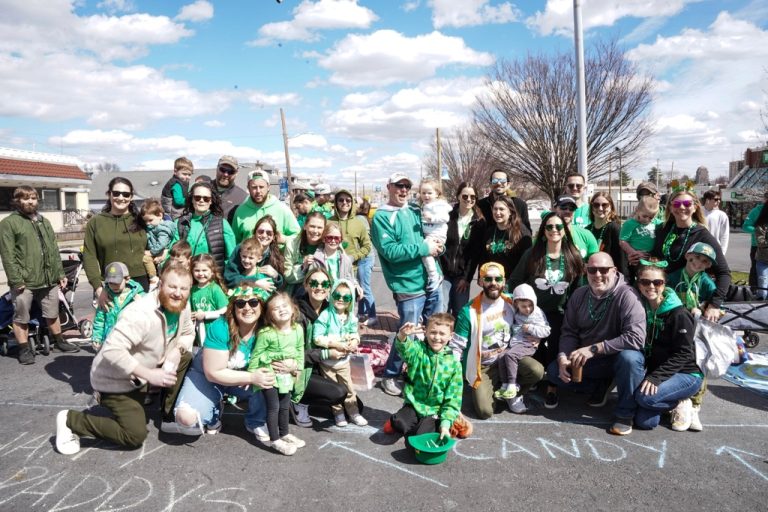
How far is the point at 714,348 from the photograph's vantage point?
3.91 meters

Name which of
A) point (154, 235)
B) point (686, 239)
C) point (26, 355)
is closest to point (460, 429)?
point (686, 239)

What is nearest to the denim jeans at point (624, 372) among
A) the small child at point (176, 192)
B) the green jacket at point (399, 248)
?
the green jacket at point (399, 248)

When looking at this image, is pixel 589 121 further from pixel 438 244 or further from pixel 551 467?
pixel 551 467

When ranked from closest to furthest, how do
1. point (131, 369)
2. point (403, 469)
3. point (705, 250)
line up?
point (403, 469)
point (131, 369)
point (705, 250)

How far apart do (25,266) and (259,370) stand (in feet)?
11.5

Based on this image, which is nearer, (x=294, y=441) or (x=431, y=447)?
(x=431, y=447)

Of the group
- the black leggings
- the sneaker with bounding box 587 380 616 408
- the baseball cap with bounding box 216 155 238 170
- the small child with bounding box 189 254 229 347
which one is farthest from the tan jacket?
the sneaker with bounding box 587 380 616 408

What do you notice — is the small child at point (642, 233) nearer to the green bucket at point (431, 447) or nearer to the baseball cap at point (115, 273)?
the green bucket at point (431, 447)

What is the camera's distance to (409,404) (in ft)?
12.3

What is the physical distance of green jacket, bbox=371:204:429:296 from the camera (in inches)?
182

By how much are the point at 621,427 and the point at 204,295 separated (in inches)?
138

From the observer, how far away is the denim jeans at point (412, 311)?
4.71 m

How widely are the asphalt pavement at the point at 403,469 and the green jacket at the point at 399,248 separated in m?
1.18

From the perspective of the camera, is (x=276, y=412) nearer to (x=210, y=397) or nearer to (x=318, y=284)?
(x=210, y=397)
